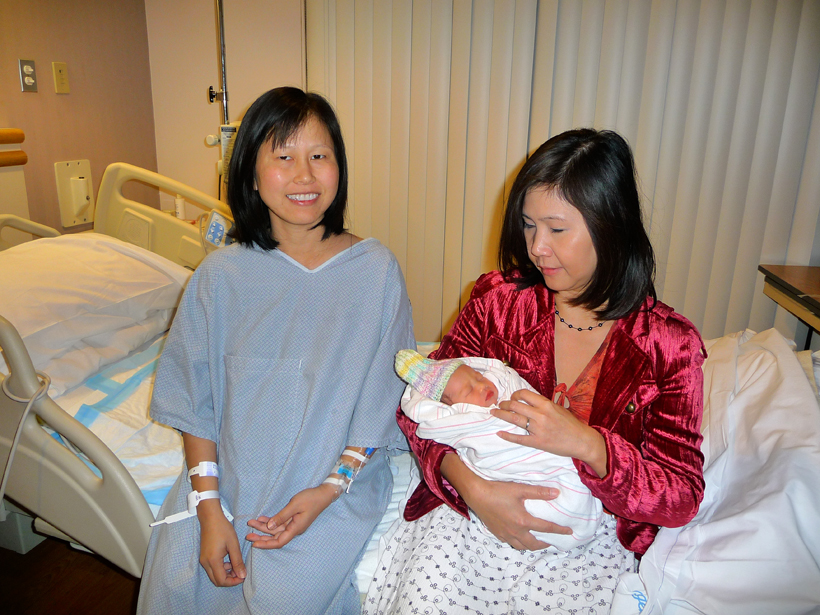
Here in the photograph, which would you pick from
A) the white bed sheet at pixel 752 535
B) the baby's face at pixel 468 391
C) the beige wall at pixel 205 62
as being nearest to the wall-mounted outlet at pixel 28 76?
the beige wall at pixel 205 62

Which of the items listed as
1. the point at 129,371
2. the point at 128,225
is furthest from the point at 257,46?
the point at 129,371

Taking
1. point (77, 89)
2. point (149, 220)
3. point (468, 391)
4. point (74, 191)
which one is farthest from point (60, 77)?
point (468, 391)

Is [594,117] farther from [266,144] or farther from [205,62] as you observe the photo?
[205,62]

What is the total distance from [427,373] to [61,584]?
163 centimetres

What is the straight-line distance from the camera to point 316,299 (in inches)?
55.7

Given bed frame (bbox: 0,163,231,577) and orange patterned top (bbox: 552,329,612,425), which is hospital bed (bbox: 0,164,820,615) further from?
orange patterned top (bbox: 552,329,612,425)

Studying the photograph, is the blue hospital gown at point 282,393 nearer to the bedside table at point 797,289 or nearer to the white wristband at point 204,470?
the white wristband at point 204,470

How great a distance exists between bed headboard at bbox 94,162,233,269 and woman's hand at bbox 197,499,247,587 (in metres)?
1.57

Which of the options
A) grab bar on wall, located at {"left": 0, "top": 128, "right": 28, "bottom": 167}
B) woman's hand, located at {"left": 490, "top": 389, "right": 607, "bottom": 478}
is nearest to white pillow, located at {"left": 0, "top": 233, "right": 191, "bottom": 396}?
grab bar on wall, located at {"left": 0, "top": 128, "right": 28, "bottom": 167}

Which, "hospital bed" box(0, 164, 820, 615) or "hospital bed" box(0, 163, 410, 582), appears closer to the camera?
"hospital bed" box(0, 164, 820, 615)

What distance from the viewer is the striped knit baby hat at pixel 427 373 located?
1.22 m

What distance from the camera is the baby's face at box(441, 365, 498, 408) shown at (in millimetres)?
1174

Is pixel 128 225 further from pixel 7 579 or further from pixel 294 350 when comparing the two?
pixel 294 350

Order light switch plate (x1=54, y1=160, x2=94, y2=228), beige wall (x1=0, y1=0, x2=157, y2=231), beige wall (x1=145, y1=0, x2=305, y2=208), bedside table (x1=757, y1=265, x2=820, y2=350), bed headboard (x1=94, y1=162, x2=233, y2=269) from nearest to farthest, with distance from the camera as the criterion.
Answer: bedside table (x1=757, y1=265, x2=820, y2=350) → beige wall (x1=0, y1=0, x2=157, y2=231) → bed headboard (x1=94, y1=162, x2=233, y2=269) → light switch plate (x1=54, y1=160, x2=94, y2=228) → beige wall (x1=145, y1=0, x2=305, y2=208)
